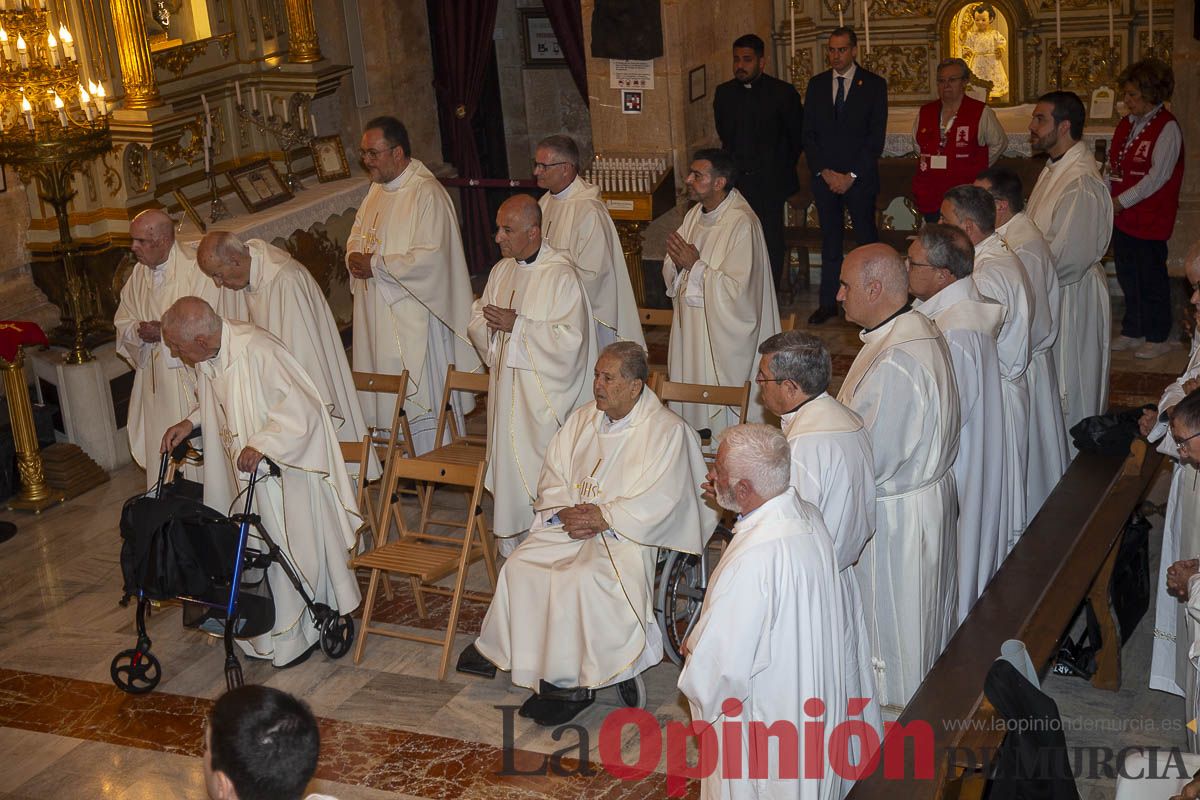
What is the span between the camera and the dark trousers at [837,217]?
1012 centimetres

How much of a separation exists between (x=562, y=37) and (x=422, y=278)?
15.0 feet

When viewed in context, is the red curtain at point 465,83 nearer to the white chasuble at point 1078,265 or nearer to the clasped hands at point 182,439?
the white chasuble at point 1078,265

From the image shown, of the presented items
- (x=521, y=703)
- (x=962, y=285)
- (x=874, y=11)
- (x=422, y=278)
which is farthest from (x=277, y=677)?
(x=874, y=11)

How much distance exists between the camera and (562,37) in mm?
11891

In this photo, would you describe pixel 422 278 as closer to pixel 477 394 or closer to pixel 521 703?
pixel 477 394

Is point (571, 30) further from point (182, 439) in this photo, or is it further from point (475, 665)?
point (475, 665)

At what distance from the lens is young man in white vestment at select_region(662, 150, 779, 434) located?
7.41 metres

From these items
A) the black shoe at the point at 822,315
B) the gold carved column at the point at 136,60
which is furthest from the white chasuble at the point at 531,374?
the black shoe at the point at 822,315

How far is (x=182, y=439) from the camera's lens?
618 centimetres

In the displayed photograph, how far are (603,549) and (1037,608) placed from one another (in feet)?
5.54

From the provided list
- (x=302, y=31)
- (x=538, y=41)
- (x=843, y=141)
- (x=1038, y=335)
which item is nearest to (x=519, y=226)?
(x=1038, y=335)

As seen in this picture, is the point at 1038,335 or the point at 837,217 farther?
the point at 837,217

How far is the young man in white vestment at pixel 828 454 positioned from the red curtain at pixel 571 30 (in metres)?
7.40

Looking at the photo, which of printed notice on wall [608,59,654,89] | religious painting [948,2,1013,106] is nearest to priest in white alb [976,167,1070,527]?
printed notice on wall [608,59,654,89]
